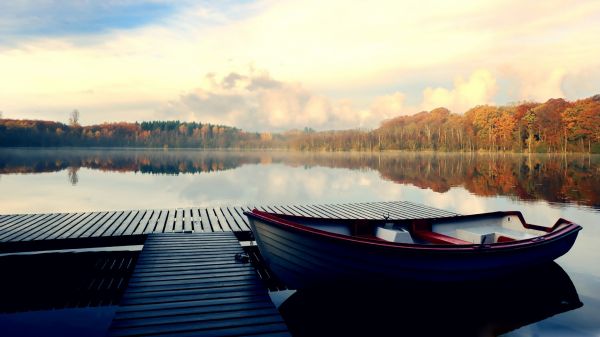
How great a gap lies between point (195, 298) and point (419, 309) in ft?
13.9

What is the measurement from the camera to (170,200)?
25953 mm

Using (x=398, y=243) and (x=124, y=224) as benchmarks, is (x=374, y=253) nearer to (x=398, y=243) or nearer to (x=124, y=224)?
(x=398, y=243)

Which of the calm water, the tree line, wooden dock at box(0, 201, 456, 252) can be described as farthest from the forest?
wooden dock at box(0, 201, 456, 252)

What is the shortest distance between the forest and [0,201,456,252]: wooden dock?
7290 centimetres

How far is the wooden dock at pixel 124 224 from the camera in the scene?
9.53 metres

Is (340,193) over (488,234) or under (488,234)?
under

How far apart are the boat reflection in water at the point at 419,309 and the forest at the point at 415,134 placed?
2983 inches

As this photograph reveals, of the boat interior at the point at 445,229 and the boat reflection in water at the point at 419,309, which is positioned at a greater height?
the boat interior at the point at 445,229

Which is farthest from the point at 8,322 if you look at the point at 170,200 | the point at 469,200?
the point at 469,200

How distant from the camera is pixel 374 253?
6.95m

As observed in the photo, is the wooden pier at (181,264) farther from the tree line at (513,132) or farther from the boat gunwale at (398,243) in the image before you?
the tree line at (513,132)

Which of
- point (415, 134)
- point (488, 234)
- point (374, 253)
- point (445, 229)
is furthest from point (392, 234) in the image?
point (415, 134)

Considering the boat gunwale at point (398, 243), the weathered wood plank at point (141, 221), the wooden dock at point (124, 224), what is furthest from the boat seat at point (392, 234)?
the wooden dock at point (124, 224)

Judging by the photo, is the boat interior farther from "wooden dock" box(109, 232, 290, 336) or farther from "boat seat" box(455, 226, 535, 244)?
"wooden dock" box(109, 232, 290, 336)
